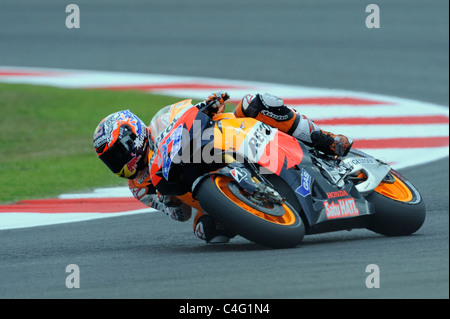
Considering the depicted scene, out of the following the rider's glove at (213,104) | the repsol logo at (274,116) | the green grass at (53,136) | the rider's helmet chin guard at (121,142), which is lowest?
the green grass at (53,136)

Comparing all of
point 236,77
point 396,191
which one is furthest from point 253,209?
point 236,77

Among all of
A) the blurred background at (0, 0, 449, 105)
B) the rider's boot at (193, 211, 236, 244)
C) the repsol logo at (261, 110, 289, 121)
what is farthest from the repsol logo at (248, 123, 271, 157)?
the blurred background at (0, 0, 449, 105)

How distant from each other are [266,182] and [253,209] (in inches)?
14.2

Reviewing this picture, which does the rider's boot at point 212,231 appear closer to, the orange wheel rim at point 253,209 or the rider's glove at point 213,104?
the orange wheel rim at point 253,209

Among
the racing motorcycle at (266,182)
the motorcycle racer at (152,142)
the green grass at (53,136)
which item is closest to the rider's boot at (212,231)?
the motorcycle racer at (152,142)

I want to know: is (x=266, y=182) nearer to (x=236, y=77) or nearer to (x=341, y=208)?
(x=341, y=208)

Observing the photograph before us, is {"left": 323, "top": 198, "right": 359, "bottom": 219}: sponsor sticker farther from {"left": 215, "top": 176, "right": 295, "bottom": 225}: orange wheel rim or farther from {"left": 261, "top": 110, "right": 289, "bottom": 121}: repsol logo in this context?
{"left": 261, "top": 110, "right": 289, "bottom": 121}: repsol logo

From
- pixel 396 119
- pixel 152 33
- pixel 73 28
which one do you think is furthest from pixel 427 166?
pixel 73 28

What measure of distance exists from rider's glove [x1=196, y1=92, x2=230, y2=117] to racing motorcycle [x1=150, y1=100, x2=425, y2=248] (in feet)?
0.13

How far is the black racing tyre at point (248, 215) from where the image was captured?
18.7ft

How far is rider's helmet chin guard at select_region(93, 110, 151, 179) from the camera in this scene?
245 inches

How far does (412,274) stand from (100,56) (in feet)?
42.8

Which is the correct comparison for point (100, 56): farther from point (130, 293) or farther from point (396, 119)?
point (130, 293)

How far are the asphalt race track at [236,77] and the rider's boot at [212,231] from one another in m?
0.07
